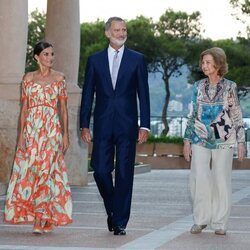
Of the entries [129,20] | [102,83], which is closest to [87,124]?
[102,83]

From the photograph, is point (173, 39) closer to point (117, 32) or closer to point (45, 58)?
point (45, 58)

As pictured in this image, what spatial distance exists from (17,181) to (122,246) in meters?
1.88

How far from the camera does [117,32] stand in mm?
12836

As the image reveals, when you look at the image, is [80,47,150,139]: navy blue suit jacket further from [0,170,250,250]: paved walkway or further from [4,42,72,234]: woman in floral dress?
[0,170,250,250]: paved walkway

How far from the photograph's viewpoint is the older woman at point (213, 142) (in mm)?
13047

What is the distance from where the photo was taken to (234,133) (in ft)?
43.1

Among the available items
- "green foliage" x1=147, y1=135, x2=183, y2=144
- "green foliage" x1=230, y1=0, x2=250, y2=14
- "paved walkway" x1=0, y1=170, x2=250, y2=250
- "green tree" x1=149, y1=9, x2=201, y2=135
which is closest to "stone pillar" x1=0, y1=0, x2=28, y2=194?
"paved walkway" x1=0, y1=170, x2=250, y2=250

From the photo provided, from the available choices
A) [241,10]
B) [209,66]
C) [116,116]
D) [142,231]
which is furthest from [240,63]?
[116,116]

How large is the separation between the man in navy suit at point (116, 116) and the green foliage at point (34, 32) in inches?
2242

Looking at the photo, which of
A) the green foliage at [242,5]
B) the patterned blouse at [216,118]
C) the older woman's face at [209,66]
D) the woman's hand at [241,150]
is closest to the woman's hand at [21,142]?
the patterned blouse at [216,118]

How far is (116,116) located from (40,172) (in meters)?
1.00

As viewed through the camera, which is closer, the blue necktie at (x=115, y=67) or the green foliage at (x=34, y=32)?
the blue necktie at (x=115, y=67)

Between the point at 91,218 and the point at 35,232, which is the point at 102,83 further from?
the point at 91,218

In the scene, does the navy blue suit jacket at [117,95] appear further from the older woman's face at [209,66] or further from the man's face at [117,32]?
the older woman's face at [209,66]
